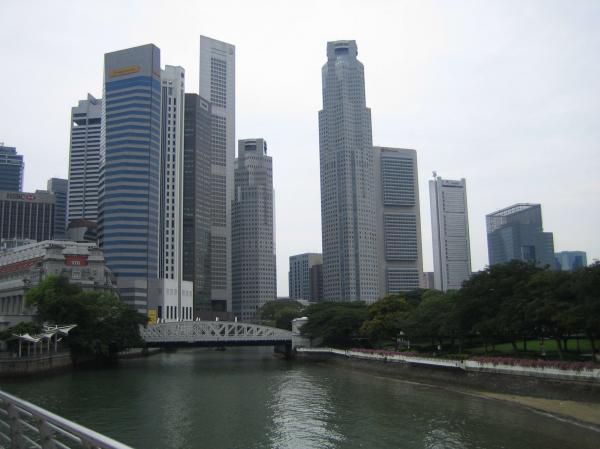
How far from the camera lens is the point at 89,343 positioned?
88.7 metres

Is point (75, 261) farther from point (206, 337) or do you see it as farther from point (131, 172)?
point (206, 337)

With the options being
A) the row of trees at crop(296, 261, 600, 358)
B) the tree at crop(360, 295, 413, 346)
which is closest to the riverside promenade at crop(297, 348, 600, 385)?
the row of trees at crop(296, 261, 600, 358)

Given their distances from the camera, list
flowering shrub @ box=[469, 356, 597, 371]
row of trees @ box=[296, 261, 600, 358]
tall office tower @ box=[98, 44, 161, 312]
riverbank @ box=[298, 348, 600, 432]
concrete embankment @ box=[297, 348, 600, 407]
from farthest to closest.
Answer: tall office tower @ box=[98, 44, 161, 312] < row of trees @ box=[296, 261, 600, 358] < flowering shrub @ box=[469, 356, 597, 371] < concrete embankment @ box=[297, 348, 600, 407] < riverbank @ box=[298, 348, 600, 432]

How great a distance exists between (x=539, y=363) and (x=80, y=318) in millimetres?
66922

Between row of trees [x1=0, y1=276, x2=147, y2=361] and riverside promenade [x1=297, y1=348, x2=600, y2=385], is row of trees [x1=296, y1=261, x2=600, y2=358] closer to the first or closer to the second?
riverside promenade [x1=297, y1=348, x2=600, y2=385]

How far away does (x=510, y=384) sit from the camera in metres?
54.5

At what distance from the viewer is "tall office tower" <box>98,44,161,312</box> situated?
577ft

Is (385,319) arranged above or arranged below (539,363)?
above

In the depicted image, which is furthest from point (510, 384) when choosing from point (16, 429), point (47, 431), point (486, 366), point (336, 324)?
point (336, 324)

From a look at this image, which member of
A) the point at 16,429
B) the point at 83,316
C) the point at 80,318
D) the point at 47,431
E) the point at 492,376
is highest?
the point at 83,316

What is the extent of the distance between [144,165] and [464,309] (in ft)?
429

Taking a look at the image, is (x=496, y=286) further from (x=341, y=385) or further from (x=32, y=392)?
(x=32, y=392)

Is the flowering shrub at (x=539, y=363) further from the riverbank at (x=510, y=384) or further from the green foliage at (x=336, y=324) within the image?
the green foliage at (x=336, y=324)

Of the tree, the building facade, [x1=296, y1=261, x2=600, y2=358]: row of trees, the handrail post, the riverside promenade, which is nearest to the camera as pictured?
the handrail post
